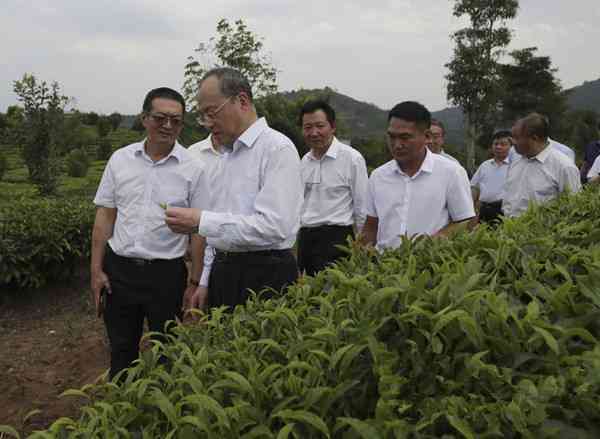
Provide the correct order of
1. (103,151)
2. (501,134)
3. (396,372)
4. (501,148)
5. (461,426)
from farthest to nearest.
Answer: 1. (103,151)
2. (501,134)
3. (501,148)
4. (396,372)
5. (461,426)

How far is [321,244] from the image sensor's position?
481cm

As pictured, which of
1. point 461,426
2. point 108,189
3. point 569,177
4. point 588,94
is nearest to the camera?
point 461,426

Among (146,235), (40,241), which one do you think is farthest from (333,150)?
(40,241)

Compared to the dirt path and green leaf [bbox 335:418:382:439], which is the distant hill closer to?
the dirt path

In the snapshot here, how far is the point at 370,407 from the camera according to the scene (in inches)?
49.6

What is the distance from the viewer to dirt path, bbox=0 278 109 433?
13.4ft

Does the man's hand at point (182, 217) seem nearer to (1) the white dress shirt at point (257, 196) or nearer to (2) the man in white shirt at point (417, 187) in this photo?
(1) the white dress shirt at point (257, 196)

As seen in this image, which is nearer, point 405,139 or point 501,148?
point 405,139

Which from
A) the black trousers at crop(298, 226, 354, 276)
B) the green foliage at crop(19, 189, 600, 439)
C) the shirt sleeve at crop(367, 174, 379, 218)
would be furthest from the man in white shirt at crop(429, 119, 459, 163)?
the green foliage at crop(19, 189, 600, 439)

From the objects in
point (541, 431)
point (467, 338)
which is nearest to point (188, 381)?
point (467, 338)

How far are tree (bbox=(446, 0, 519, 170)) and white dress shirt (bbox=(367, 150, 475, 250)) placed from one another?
33.5 m

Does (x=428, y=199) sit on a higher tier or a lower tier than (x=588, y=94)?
lower

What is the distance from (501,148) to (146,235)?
15.8 ft

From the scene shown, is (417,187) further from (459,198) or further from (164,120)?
(164,120)
